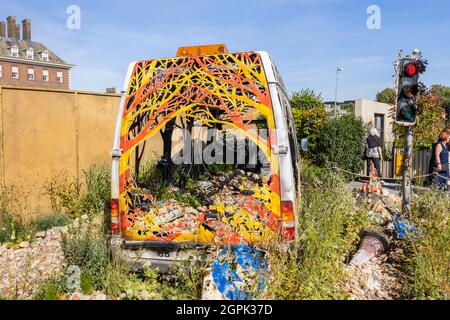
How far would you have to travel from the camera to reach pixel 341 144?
44.3ft

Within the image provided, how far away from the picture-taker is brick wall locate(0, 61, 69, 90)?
1778 inches

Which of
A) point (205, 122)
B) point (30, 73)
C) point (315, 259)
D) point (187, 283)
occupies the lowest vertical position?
point (187, 283)

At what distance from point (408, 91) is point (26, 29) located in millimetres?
55268

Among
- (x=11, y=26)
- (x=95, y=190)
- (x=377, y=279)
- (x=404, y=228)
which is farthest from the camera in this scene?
(x=11, y=26)

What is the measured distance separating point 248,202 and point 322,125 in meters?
10.9

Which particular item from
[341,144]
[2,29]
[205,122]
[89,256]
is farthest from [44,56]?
[89,256]

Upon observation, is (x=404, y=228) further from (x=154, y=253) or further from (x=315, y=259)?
(x=154, y=253)

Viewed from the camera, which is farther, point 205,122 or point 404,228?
point 404,228

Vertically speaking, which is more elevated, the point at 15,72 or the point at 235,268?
the point at 15,72

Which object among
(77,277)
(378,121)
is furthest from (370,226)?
(378,121)

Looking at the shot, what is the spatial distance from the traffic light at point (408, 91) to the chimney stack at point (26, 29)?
54.3 meters

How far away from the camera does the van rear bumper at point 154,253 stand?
396cm
